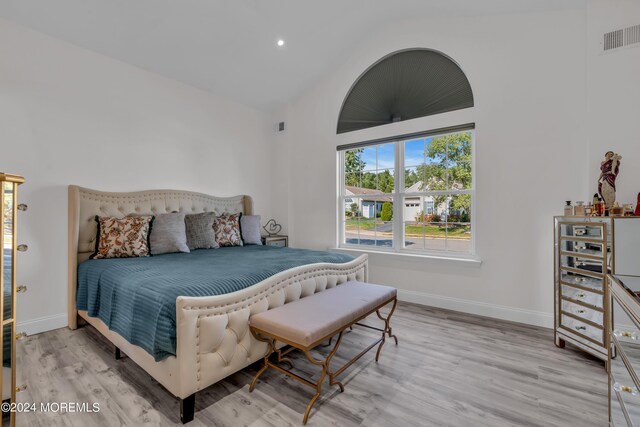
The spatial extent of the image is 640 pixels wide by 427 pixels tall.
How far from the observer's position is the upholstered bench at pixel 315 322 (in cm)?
153

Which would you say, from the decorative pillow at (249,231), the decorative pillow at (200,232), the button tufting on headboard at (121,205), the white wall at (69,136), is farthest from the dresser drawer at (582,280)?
the white wall at (69,136)

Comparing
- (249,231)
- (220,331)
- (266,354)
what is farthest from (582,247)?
(249,231)

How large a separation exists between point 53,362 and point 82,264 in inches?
34.3

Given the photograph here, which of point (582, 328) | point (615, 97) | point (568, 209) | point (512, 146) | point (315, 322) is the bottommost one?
point (582, 328)

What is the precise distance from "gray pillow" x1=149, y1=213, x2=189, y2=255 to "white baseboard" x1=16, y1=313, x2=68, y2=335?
39.2 inches

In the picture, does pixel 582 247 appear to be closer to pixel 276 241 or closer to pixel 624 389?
pixel 624 389

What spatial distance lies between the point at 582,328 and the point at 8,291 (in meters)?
3.30

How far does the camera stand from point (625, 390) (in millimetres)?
1116

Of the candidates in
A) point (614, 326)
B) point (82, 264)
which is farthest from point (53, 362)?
point (614, 326)

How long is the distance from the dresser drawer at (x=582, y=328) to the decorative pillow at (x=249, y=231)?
10.3ft

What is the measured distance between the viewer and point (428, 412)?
158 centimetres

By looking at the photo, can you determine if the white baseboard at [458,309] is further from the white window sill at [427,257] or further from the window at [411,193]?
the window at [411,193]

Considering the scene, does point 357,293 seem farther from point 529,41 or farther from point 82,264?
point 529,41

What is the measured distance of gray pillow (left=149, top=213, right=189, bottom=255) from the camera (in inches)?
115
